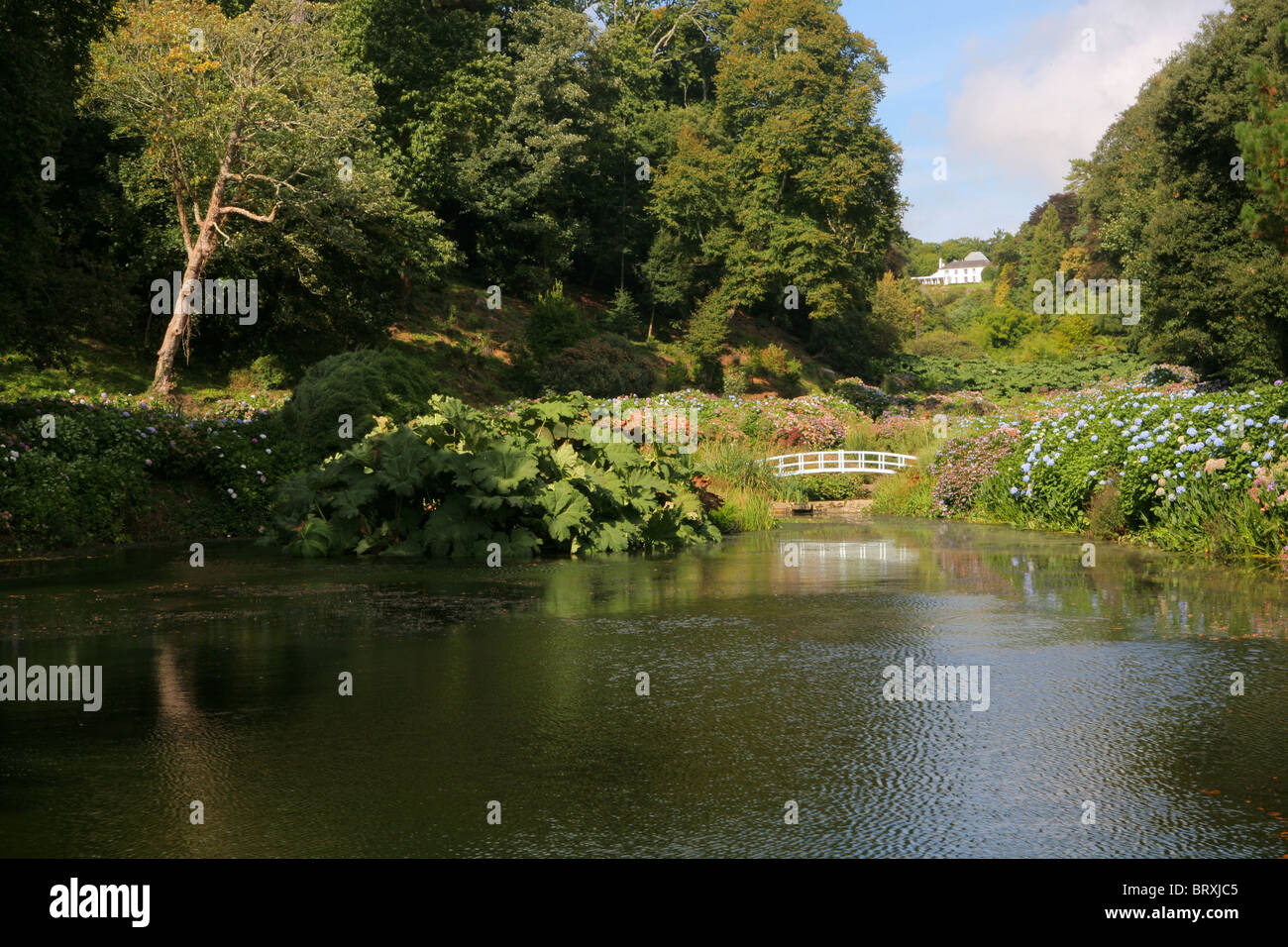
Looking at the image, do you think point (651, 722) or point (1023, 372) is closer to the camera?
point (651, 722)

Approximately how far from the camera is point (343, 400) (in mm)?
17906

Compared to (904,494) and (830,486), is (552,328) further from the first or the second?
(904,494)

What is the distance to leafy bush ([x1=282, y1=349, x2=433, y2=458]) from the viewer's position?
17.8 m

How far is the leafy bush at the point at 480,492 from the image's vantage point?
463 inches

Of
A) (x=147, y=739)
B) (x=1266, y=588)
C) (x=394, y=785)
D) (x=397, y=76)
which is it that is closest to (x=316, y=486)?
(x=147, y=739)

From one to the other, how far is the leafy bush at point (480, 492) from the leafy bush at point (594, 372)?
66.7ft

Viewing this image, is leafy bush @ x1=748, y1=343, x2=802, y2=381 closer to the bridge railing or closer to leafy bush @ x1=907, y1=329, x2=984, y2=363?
the bridge railing

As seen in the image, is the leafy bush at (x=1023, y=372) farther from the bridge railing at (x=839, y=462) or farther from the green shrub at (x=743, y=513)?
the green shrub at (x=743, y=513)

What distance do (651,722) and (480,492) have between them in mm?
6632

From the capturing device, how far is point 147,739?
4.99m

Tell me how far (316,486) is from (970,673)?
337 inches

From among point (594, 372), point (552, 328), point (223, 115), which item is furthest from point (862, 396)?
point (223, 115)

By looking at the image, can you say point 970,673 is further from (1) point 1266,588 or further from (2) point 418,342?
(2) point 418,342

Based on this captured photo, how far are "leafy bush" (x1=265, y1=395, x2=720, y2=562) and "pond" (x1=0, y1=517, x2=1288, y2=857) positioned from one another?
2.02 m
